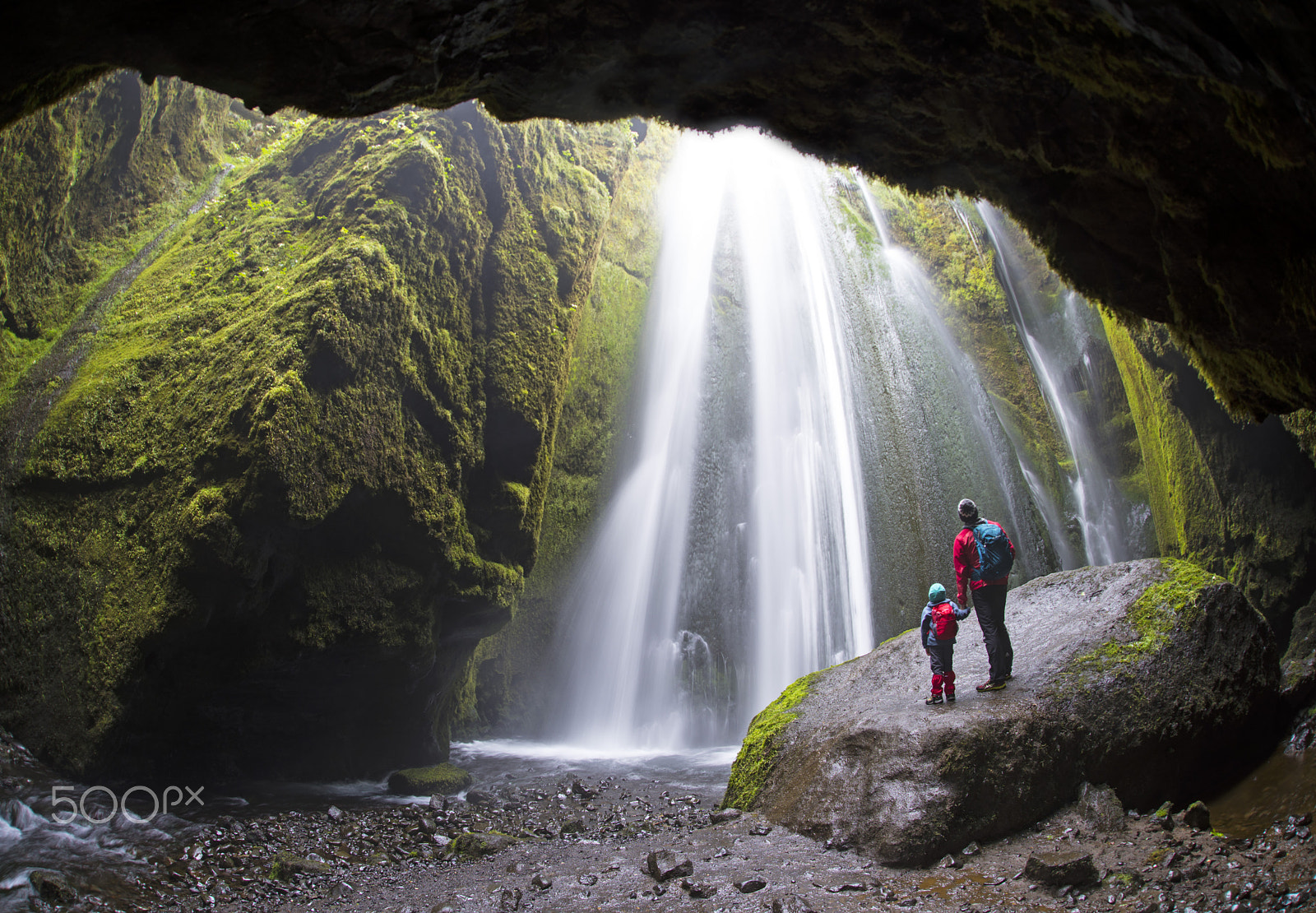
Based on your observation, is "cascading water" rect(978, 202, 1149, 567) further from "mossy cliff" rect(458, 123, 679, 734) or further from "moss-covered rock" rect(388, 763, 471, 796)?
"moss-covered rock" rect(388, 763, 471, 796)

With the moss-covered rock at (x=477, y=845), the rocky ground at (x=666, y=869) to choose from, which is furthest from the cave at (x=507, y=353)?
the moss-covered rock at (x=477, y=845)

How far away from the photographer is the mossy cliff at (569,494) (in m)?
15.4

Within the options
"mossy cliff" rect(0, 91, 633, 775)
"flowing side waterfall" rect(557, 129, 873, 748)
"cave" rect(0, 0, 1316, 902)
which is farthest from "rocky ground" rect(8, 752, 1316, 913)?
"flowing side waterfall" rect(557, 129, 873, 748)

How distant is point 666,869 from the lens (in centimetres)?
454

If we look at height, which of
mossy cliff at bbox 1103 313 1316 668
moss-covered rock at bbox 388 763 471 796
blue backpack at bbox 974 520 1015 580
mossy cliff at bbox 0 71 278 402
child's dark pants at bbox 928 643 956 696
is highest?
mossy cliff at bbox 0 71 278 402

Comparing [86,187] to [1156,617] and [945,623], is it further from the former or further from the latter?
[1156,617]

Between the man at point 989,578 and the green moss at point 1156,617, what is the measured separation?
54 cm

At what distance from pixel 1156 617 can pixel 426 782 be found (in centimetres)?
845

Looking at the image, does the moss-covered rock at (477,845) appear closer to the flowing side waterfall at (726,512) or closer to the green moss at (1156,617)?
the green moss at (1156,617)

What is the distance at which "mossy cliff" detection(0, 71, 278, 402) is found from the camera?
26.2 feet

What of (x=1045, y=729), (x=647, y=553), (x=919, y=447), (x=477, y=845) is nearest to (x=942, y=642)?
(x=1045, y=729)

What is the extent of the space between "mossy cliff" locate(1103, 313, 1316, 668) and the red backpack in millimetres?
4846

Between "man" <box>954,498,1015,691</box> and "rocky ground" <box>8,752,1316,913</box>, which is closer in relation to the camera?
"rocky ground" <box>8,752,1316,913</box>

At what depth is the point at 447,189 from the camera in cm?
1030
